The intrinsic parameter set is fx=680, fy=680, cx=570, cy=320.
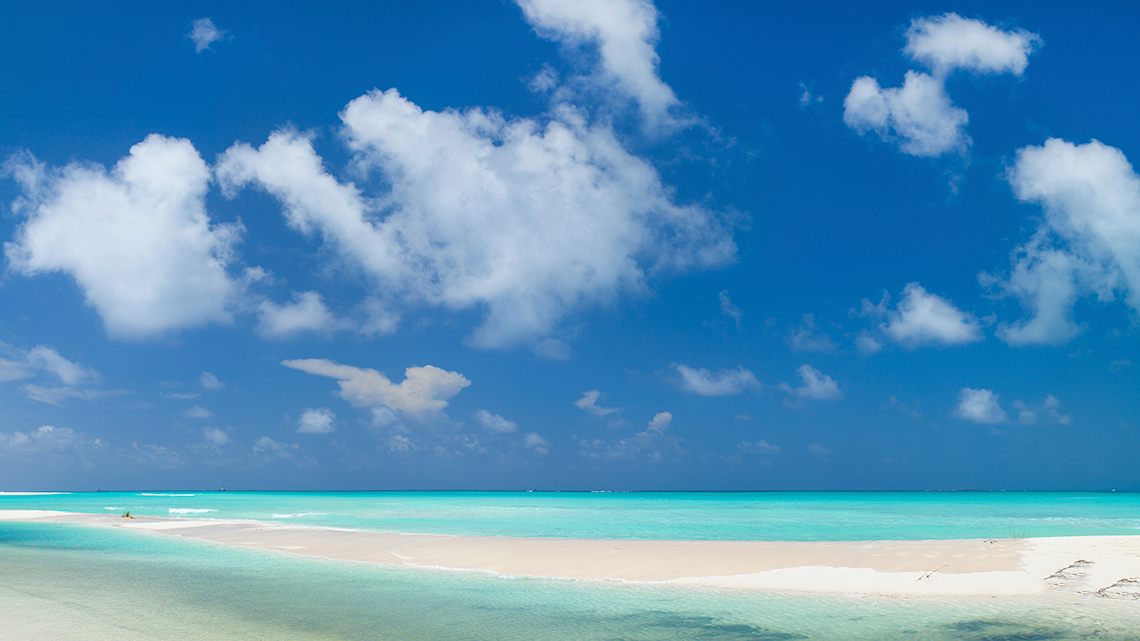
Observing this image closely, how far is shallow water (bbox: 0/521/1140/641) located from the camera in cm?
→ 1053

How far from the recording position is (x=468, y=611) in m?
12.5

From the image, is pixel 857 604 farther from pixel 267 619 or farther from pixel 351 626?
pixel 267 619

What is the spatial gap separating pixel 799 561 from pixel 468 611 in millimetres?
9904

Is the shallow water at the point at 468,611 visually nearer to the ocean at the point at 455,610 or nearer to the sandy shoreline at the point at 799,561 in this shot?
the ocean at the point at 455,610

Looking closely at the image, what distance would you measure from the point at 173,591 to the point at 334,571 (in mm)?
4060

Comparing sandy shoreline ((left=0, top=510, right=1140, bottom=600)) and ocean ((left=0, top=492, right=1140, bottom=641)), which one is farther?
sandy shoreline ((left=0, top=510, right=1140, bottom=600))

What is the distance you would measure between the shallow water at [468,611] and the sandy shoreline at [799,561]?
4.09ft

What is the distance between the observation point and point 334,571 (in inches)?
701

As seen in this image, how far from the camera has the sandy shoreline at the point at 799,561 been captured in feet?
46.4

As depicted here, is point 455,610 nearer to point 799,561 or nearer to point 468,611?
point 468,611

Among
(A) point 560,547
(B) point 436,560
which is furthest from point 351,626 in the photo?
(A) point 560,547

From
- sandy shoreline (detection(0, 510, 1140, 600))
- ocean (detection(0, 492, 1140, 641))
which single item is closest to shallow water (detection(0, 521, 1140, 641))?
ocean (detection(0, 492, 1140, 641))

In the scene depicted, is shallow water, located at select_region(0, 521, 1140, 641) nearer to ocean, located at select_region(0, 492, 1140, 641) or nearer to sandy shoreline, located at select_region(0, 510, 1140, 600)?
ocean, located at select_region(0, 492, 1140, 641)

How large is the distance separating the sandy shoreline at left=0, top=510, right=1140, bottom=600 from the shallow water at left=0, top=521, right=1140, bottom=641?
125cm
